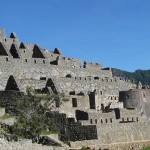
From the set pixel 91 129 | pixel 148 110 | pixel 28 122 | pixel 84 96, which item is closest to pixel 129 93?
pixel 148 110

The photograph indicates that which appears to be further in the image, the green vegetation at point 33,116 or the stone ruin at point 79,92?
the stone ruin at point 79,92

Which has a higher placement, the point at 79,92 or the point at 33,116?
the point at 79,92

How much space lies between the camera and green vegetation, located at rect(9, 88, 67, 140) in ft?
118

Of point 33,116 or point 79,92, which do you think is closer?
point 33,116

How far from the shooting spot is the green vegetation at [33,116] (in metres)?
36.0

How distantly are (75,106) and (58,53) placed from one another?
70.6 feet

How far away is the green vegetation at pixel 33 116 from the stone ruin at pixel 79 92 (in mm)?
1313

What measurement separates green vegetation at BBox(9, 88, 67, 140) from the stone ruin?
131 cm

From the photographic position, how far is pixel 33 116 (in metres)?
37.8

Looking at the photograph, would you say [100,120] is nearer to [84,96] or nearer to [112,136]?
[112,136]

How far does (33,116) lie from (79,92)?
749 inches

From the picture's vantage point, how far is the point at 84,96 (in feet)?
170

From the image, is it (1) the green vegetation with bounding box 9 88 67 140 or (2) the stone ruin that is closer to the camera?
(1) the green vegetation with bounding box 9 88 67 140

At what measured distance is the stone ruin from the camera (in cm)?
4272
